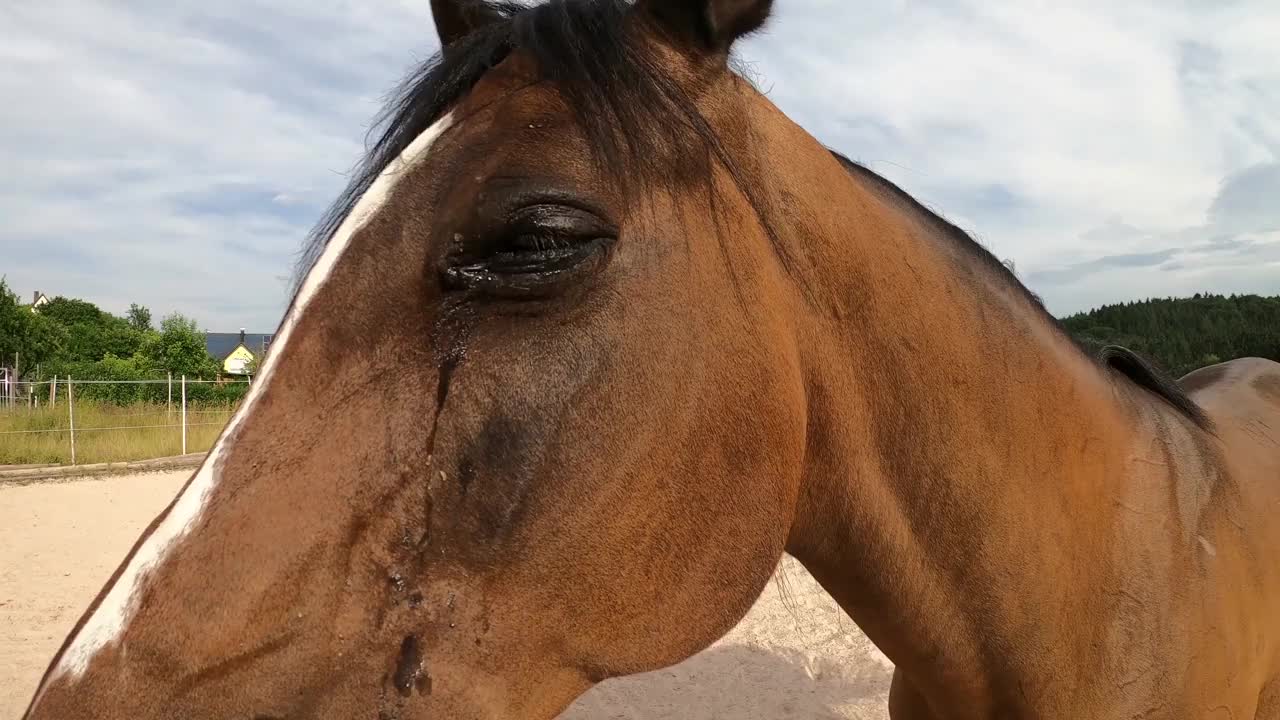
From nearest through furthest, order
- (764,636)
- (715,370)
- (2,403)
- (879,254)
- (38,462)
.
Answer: (715,370) < (879,254) < (764,636) < (38,462) < (2,403)

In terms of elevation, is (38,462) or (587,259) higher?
(587,259)

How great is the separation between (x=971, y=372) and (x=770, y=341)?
0.67 metres

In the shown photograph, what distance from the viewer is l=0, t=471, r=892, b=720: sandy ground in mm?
6066

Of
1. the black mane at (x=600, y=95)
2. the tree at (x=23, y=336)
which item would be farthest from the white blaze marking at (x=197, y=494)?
the tree at (x=23, y=336)

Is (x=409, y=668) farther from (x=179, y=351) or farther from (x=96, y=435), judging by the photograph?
(x=179, y=351)

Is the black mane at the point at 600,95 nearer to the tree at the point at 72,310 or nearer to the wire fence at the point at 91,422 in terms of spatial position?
the wire fence at the point at 91,422

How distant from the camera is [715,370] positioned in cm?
140

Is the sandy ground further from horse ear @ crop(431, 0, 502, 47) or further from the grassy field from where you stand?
the grassy field

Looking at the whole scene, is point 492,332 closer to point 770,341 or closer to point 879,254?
point 770,341

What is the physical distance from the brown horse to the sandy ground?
2.30 m

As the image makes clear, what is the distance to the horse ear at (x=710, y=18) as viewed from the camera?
1.50 m

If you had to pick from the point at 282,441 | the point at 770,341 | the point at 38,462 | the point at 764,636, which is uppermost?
the point at 770,341

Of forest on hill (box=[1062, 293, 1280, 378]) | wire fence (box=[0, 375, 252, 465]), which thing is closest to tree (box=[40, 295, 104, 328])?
wire fence (box=[0, 375, 252, 465])

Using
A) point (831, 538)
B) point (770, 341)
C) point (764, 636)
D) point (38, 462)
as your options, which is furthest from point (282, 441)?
point (38, 462)
